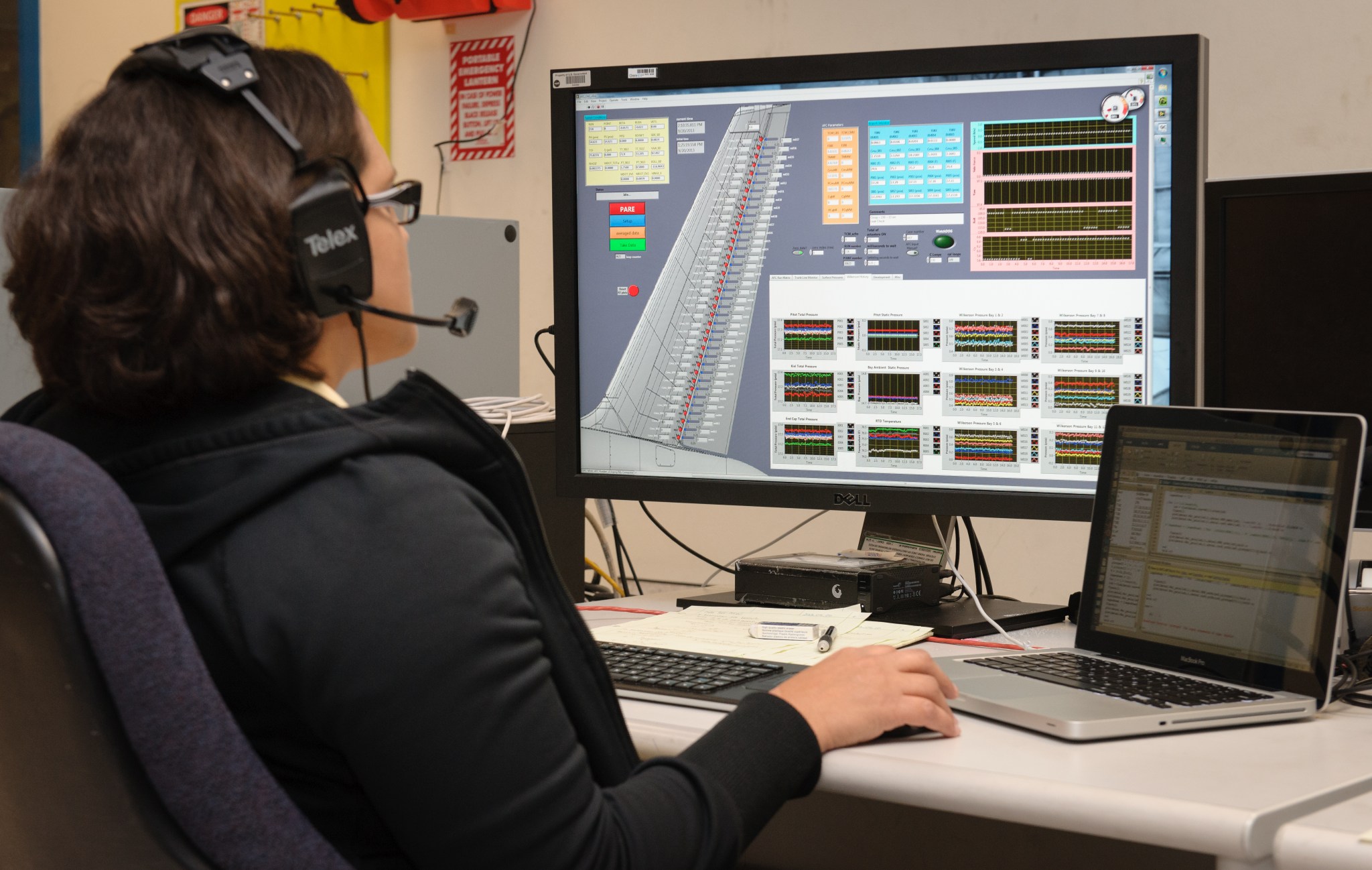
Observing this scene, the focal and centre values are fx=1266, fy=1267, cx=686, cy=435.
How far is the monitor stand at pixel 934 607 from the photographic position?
1.23 meters

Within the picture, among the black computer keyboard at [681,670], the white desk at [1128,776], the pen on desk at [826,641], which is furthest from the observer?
the pen on desk at [826,641]

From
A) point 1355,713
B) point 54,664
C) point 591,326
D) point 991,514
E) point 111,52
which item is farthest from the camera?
point 111,52

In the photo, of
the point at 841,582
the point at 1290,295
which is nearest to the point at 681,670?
the point at 841,582

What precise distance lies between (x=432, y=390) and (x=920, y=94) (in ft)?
2.39

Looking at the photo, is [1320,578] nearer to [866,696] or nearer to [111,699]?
[866,696]

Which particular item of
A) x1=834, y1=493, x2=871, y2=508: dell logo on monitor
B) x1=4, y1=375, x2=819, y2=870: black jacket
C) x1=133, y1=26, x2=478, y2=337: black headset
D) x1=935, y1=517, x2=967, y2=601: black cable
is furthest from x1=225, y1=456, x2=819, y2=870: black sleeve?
x1=935, y1=517, x2=967, y2=601: black cable

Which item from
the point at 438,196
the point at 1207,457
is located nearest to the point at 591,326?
the point at 1207,457

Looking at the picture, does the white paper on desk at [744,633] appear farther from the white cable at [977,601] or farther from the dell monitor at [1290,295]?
the dell monitor at [1290,295]

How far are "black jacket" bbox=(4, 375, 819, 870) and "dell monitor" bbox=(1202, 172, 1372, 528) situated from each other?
0.75 m

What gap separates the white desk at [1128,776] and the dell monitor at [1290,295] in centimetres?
34

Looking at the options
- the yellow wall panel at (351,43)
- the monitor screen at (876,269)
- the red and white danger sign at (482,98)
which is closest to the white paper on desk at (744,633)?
the monitor screen at (876,269)

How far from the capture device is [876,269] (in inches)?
50.3

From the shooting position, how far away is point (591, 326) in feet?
4.59

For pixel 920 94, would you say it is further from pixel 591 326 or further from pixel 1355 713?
pixel 1355 713
